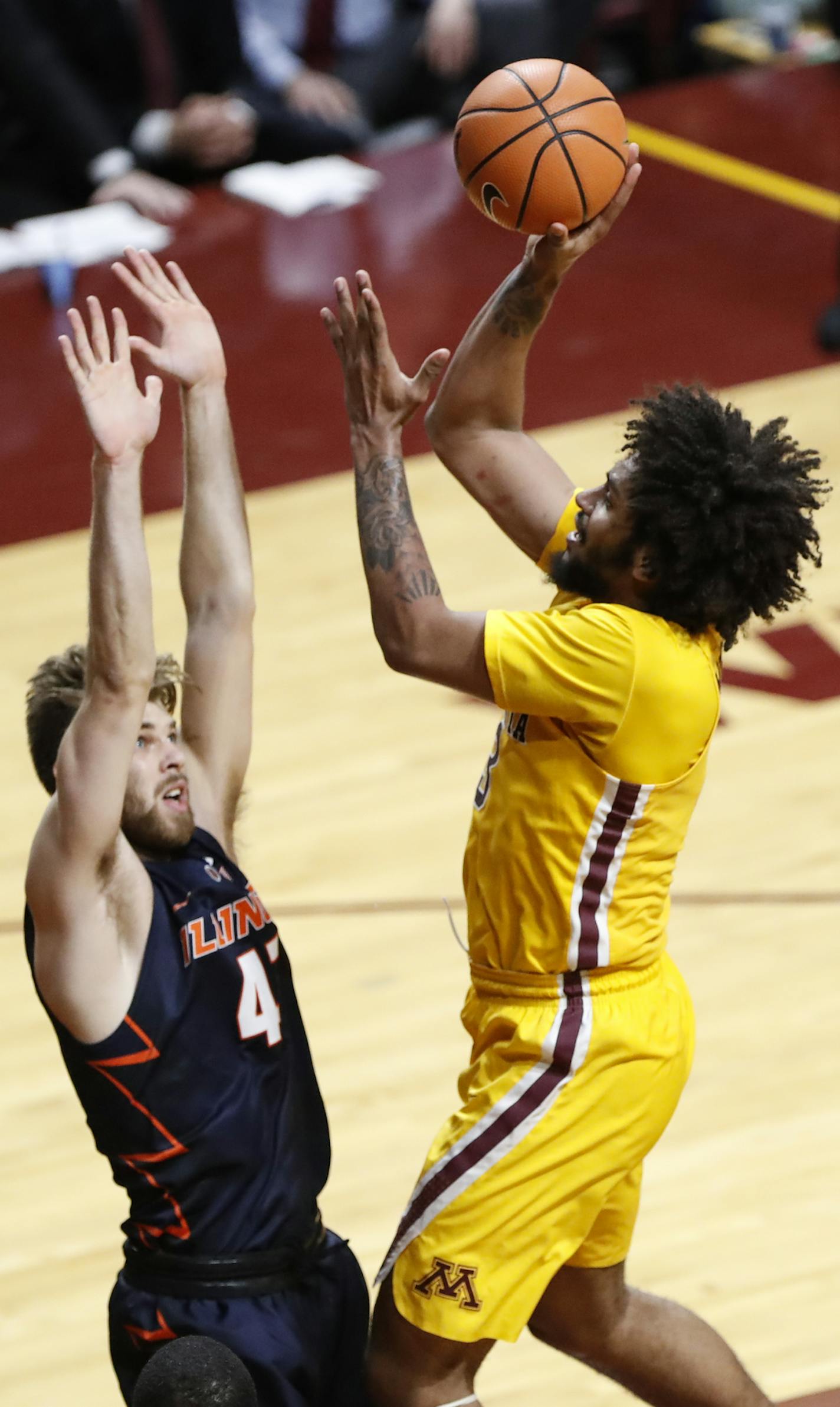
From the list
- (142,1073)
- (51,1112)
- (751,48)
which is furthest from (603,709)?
(751,48)

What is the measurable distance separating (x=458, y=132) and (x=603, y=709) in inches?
54.3

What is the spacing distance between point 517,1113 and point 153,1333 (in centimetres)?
75

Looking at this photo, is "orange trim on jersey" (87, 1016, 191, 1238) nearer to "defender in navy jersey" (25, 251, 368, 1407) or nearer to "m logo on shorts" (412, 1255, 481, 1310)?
"defender in navy jersey" (25, 251, 368, 1407)

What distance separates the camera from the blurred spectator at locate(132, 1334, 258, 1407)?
2723mm

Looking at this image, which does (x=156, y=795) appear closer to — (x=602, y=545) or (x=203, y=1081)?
(x=203, y=1081)

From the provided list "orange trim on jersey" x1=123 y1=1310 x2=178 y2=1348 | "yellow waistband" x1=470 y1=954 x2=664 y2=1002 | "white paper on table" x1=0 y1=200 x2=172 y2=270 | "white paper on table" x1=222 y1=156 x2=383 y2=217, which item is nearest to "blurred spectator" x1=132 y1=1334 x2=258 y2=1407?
"orange trim on jersey" x1=123 y1=1310 x2=178 y2=1348

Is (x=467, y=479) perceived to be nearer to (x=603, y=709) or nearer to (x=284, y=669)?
(x=603, y=709)

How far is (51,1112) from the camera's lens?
5004 millimetres

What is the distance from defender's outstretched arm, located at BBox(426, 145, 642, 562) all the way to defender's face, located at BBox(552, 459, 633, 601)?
32cm

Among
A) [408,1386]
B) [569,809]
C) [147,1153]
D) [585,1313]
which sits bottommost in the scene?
[585,1313]

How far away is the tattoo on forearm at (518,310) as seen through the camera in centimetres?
374

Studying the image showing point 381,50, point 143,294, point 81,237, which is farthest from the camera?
point 381,50

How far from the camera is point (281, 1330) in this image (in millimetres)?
3455

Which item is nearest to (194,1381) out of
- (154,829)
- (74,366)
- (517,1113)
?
(517,1113)
